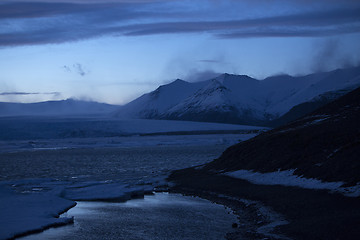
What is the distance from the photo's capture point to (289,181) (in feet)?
108

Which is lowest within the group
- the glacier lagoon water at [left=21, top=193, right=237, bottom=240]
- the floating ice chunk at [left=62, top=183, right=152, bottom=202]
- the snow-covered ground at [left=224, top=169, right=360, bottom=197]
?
the glacier lagoon water at [left=21, top=193, right=237, bottom=240]

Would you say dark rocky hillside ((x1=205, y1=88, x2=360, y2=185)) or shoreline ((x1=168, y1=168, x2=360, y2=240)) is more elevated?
dark rocky hillside ((x1=205, y1=88, x2=360, y2=185))

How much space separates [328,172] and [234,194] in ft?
21.9

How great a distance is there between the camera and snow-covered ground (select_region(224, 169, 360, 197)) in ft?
84.5

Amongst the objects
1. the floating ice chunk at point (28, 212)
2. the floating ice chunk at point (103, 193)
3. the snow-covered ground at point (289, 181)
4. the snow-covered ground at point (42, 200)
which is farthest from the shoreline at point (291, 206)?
the floating ice chunk at point (28, 212)

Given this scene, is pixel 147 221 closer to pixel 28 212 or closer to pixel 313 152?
pixel 28 212

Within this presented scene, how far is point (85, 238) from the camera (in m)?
21.5

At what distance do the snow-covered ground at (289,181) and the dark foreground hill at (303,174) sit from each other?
19.8 inches

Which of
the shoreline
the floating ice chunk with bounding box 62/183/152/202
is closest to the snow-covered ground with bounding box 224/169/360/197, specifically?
the shoreline

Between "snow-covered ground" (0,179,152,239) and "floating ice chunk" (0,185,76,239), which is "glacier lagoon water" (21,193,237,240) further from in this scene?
"snow-covered ground" (0,179,152,239)

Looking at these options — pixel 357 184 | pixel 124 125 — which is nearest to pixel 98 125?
pixel 124 125

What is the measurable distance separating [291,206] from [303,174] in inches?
316

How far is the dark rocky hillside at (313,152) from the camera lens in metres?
30.3

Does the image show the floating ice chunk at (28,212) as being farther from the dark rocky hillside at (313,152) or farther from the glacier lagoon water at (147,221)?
the dark rocky hillside at (313,152)
